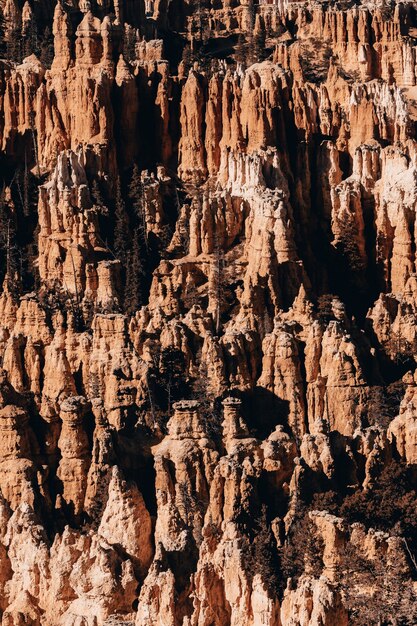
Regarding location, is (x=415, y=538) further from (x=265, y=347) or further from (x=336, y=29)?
(x=336, y=29)

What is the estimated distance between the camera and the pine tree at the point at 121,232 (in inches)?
3713

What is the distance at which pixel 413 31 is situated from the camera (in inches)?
4889

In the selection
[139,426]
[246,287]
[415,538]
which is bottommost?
[415,538]

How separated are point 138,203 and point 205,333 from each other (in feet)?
35.6

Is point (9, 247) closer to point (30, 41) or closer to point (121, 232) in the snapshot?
point (121, 232)

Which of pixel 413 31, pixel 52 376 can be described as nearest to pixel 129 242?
pixel 52 376

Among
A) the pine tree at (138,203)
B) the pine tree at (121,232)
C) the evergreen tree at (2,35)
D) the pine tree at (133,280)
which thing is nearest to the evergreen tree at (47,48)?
the evergreen tree at (2,35)

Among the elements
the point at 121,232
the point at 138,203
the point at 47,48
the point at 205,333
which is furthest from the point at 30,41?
Answer: the point at 205,333

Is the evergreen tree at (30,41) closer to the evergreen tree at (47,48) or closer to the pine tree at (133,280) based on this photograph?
the evergreen tree at (47,48)

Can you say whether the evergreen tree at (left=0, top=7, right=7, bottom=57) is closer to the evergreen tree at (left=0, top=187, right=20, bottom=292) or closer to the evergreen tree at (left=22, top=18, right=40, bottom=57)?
the evergreen tree at (left=22, top=18, right=40, bottom=57)

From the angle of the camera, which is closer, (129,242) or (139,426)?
(139,426)

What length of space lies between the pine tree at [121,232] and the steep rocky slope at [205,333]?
10cm

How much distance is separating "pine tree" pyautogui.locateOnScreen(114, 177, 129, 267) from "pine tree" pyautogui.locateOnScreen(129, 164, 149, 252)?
0.93 metres

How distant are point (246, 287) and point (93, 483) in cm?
1283
